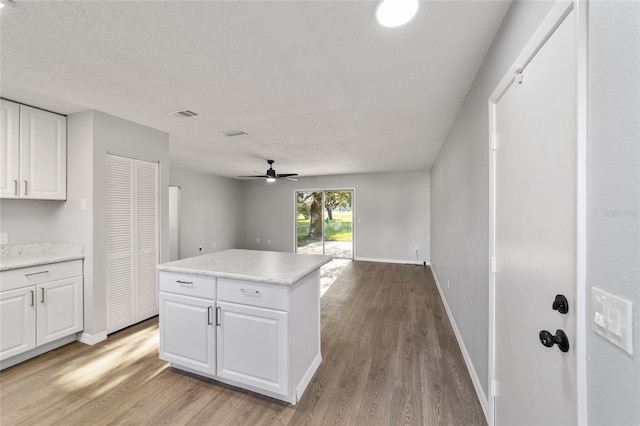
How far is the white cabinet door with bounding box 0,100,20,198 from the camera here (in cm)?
231

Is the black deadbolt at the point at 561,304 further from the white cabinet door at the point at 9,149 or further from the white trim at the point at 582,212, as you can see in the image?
the white cabinet door at the point at 9,149

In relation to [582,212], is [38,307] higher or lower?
lower

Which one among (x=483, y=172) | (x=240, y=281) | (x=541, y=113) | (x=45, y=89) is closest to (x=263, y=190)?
(x=45, y=89)

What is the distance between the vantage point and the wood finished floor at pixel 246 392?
5.41 ft

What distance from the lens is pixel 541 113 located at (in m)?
1.00

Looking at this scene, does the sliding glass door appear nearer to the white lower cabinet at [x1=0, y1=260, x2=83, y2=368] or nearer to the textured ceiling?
the textured ceiling

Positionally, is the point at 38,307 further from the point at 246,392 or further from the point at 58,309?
the point at 246,392

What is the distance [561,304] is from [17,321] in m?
3.81

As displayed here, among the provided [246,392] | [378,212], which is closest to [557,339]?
[246,392]

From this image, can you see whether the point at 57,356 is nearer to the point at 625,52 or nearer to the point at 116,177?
the point at 116,177

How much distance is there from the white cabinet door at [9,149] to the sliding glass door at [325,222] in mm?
5769

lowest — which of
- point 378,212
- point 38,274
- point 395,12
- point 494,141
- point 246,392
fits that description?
point 246,392

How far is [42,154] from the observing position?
257 cm

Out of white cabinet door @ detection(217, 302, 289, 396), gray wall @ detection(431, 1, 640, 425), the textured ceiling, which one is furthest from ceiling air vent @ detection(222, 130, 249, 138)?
gray wall @ detection(431, 1, 640, 425)
